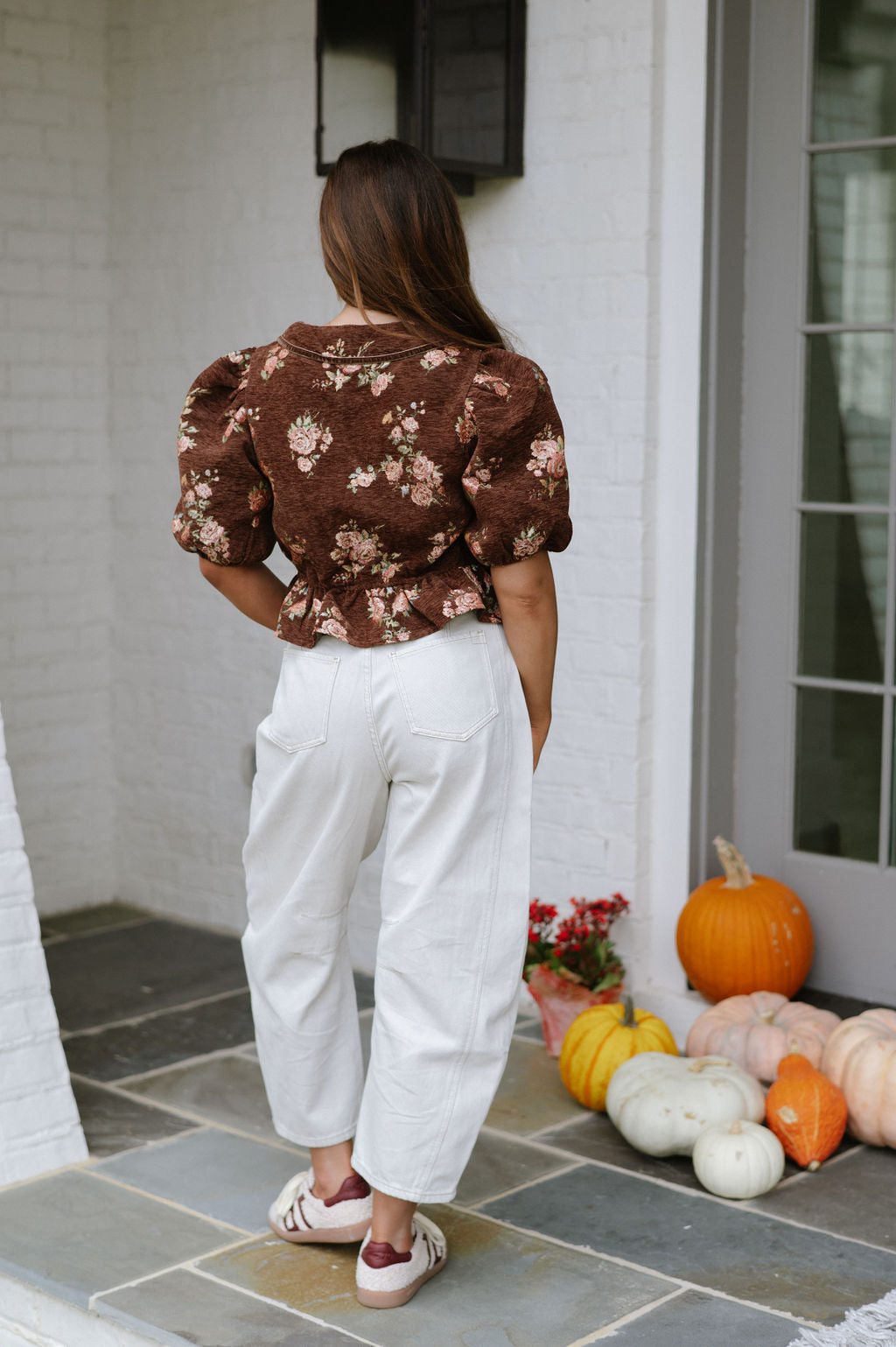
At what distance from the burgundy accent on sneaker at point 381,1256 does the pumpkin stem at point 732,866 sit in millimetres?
1280

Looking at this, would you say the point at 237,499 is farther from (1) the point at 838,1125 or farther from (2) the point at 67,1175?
(1) the point at 838,1125

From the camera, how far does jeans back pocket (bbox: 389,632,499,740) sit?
207cm

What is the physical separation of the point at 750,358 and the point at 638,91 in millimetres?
616

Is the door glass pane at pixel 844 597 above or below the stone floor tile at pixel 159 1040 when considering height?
above

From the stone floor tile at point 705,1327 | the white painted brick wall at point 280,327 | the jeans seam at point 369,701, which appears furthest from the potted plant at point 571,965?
the jeans seam at point 369,701

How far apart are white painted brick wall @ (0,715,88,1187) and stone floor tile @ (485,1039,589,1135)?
2.73ft

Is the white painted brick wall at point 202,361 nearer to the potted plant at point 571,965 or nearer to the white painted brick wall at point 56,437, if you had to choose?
the white painted brick wall at point 56,437

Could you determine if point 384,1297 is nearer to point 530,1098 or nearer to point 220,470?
point 530,1098

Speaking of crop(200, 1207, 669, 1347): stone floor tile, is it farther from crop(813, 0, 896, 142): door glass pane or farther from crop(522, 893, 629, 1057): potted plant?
crop(813, 0, 896, 142): door glass pane

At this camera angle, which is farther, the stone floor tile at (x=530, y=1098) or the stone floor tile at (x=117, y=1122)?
the stone floor tile at (x=530, y=1098)

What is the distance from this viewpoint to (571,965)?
3.39 meters

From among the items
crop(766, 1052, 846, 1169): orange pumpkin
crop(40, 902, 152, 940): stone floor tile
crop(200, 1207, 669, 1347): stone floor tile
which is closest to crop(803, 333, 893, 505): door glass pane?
crop(766, 1052, 846, 1169): orange pumpkin

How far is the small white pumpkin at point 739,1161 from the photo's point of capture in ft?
8.65

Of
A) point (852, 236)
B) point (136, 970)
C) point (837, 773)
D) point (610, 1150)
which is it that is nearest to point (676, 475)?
point (852, 236)
